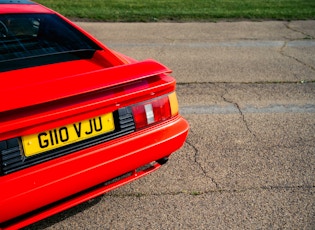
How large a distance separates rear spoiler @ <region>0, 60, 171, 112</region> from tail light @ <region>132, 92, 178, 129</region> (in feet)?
0.64

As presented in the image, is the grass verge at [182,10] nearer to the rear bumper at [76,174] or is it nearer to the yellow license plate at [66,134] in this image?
the rear bumper at [76,174]

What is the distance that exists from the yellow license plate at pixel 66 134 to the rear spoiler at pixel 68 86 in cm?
20

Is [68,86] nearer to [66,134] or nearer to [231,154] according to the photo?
[66,134]

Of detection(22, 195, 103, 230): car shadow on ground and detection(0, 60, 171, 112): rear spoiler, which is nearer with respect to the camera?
detection(0, 60, 171, 112): rear spoiler

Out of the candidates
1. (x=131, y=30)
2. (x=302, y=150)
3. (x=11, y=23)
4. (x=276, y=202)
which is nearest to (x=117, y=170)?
(x=276, y=202)

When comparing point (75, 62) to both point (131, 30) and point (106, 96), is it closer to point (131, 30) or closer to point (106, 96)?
point (106, 96)

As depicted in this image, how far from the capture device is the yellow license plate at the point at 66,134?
83.0 inches

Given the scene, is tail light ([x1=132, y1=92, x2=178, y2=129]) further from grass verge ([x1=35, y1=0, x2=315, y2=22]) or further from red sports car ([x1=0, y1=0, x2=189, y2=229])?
grass verge ([x1=35, y1=0, x2=315, y2=22])

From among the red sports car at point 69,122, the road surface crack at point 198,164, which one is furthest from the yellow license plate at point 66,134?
the road surface crack at point 198,164

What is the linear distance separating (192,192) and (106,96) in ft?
3.90

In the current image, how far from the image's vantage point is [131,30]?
823 cm

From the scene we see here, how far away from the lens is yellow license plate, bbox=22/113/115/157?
2.11 metres

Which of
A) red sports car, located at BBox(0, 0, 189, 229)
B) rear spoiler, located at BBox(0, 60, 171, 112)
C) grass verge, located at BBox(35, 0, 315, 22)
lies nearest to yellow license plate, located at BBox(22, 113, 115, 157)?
red sports car, located at BBox(0, 0, 189, 229)

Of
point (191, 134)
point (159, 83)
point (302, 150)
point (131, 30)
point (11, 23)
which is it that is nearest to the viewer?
A: point (159, 83)
